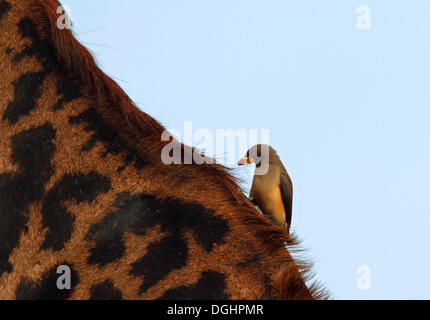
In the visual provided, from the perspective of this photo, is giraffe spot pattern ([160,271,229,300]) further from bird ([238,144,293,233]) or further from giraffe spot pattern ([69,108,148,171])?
bird ([238,144,293,233])

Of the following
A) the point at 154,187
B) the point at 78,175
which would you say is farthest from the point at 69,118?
the point at 154,187

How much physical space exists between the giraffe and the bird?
1025mm

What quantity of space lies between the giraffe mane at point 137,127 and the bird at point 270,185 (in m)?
0.99

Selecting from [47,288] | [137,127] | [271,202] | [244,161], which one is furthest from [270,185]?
[47,288]

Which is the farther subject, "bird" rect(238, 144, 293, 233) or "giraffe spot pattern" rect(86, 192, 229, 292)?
"bird" rect(238, 144, 293, 233)

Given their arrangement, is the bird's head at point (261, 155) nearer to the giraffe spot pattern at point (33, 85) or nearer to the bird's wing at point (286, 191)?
the bird's wing at point (286, 191)

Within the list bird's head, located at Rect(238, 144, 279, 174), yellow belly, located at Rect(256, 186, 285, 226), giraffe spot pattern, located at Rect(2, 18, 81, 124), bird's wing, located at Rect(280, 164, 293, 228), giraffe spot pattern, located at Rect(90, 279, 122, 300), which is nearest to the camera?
giraffe spot pattern, located at Rect(90, 279, 122, 300)

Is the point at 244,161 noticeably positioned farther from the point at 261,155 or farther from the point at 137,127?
the point at 137,127

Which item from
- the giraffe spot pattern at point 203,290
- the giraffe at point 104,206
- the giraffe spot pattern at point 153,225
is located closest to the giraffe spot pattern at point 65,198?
the giraffe at point 104,206

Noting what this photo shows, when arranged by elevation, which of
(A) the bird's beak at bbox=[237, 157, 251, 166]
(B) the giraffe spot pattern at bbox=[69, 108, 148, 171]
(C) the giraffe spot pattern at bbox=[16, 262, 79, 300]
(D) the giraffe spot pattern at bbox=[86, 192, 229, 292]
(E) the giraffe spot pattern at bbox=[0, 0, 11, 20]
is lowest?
(C) the giraffe spot pattern at bbox=[16, 262, 79, 300]

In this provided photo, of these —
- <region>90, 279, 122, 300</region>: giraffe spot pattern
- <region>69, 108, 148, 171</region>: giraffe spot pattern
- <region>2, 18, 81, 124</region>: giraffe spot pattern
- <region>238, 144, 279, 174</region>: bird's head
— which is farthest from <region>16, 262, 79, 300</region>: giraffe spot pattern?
<region>238, 144, 279, 174</region>: bird's head

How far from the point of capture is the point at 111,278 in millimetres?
3270

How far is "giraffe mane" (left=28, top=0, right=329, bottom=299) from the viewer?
3164 millimetres

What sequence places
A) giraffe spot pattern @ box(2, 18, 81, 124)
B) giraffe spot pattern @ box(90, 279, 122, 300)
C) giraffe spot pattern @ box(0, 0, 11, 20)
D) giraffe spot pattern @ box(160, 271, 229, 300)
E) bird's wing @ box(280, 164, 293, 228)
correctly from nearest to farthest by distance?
giraffe spot pattern @ box(160, 271, 229, 300) < giraffe spot pattern @ box(90, 279, 122, 300) < giraffe spot pattern @ box(2, 18, 81, 124) < giraffe spot pattern @ box(0, 0, 11, 20) < bird's wing @ box(280, 164, 293, 228)
